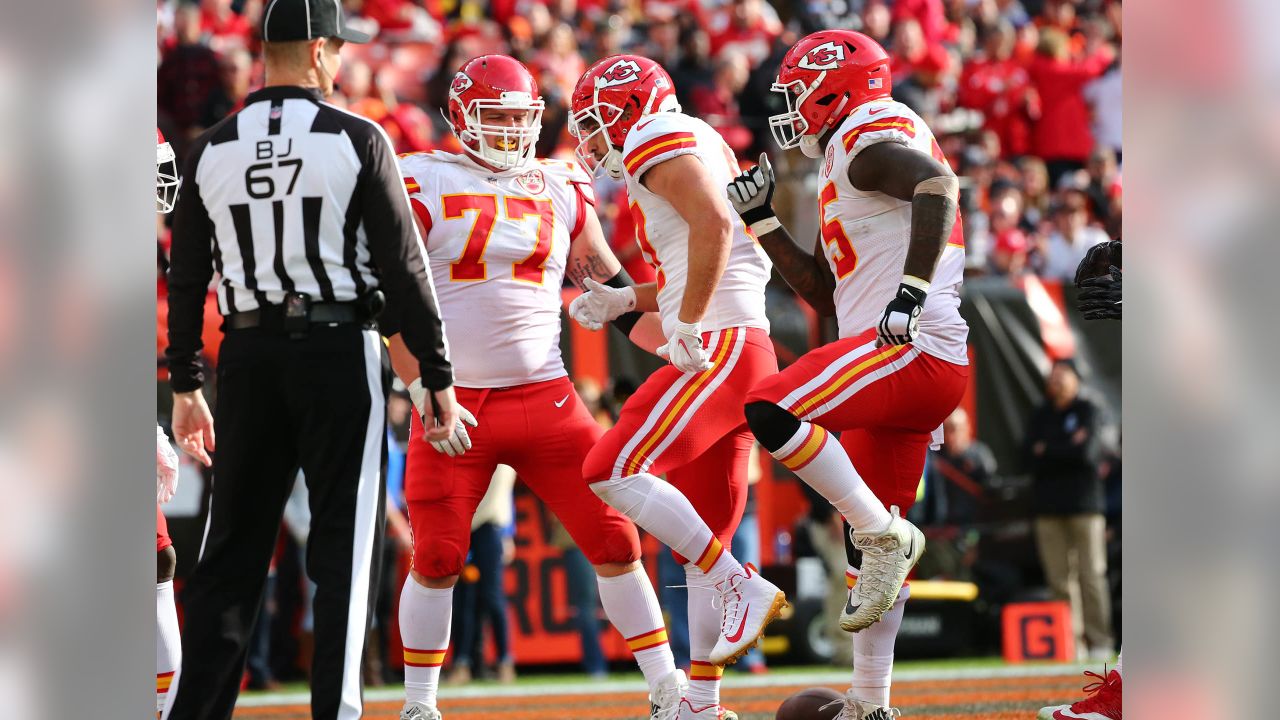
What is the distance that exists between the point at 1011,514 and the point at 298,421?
7.06 m

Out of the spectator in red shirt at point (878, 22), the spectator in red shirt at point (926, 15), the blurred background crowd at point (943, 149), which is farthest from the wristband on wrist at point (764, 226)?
the spectator in red shirt at point (926, 15)

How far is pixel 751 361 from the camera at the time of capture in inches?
208

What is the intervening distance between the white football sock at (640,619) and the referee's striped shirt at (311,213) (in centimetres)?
147

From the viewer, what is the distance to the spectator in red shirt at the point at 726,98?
12109 mm

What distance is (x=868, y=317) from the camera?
16.8ft

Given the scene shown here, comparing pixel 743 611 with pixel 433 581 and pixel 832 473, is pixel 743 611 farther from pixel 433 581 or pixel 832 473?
pixel 433 581

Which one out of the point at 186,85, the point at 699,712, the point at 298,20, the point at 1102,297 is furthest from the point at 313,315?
the point at 186,85

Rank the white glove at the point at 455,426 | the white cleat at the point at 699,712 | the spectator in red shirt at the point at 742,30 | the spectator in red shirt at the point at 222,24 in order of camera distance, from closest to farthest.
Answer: the white glove at the point at 455,426, the white cleat at the point at 699,712, the spectator in red shirt at the point at 222,24, the spectator in red shirt at the point at 742,30

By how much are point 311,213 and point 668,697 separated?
2163 millimetres

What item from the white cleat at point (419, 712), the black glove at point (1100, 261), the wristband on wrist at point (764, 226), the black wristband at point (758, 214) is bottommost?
the white cleat at point (419, 712)

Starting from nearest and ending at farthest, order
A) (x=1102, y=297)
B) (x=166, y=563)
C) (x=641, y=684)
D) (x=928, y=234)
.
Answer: (x=928, y=234), (x=1102, y=297), (x=166, y=563), (x=641, y=684)

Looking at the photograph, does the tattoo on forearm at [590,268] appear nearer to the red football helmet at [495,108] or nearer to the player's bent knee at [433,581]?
the red football helmet at [495,108]
